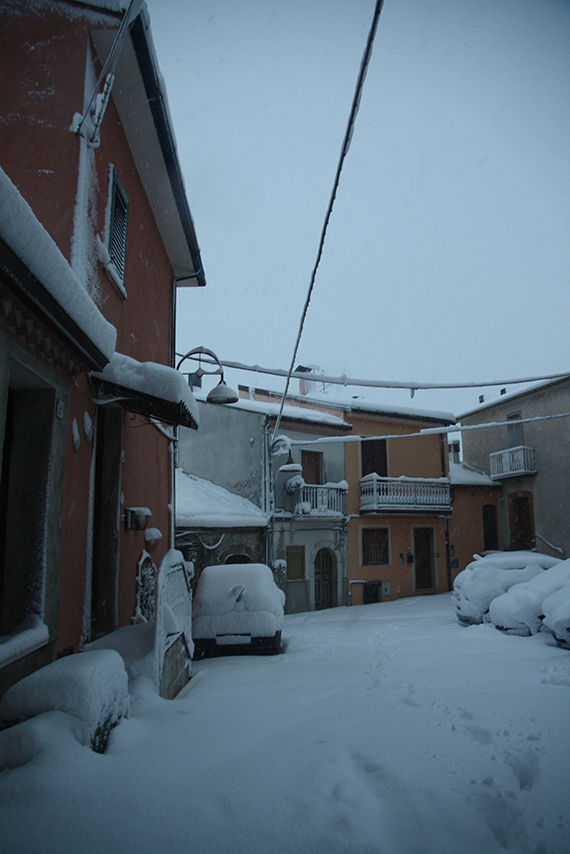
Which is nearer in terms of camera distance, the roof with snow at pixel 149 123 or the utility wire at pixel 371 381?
the roof with snow at pixel 149 123

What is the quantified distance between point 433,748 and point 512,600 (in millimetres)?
5394

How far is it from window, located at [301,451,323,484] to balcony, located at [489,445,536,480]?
30.3ft

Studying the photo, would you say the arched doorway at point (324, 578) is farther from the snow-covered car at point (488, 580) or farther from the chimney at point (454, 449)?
the chimney at point (454, 449)

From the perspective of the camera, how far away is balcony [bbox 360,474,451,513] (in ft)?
60.7

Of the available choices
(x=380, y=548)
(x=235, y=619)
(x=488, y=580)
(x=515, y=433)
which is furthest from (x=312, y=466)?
(x=235, y=619)

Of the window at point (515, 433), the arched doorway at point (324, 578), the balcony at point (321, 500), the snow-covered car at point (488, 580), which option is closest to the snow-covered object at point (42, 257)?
the snow-covered car at point (488, 580)

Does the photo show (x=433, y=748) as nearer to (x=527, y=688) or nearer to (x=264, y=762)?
(x=264, y=762)

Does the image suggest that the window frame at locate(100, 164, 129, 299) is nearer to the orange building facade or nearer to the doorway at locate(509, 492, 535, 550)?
the orange building facade

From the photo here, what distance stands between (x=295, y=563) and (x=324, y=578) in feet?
5.08

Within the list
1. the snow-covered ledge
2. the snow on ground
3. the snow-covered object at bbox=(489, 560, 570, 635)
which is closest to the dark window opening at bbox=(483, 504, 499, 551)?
the snow-covered object at bbox=(489, 560, 570, 635)

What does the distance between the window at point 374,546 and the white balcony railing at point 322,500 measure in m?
1.76

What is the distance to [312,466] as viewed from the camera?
18.5 meters

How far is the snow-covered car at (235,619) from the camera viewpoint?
6.61 m

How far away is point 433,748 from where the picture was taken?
2973mm
